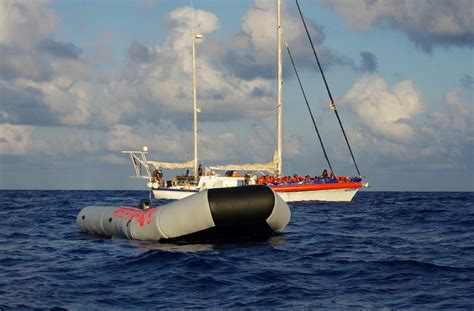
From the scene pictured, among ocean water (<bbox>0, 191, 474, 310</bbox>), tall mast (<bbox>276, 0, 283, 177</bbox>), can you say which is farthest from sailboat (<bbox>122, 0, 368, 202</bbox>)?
ocean water (<bbox>0, 191, 474, 310</bbox>)

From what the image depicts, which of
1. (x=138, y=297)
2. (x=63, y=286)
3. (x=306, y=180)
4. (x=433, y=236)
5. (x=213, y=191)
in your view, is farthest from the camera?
(x=306, y=180)

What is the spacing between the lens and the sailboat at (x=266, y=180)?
44875 mm

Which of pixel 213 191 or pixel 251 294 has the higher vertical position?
pixel 213 191

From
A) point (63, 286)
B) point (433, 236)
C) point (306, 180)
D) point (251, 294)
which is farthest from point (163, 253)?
point (306, 180)

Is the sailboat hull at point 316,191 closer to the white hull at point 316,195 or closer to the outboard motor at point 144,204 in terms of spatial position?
the white hull at point 316,195

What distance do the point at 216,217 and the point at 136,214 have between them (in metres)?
3.91

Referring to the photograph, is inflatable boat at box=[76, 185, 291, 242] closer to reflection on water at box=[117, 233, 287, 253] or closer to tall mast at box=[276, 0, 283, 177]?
reflection on water at box=[117, 233, 287, 253]

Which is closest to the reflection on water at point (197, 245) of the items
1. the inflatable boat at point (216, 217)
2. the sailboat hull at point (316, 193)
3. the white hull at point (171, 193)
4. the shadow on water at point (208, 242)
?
the shadow on water at point (208, 242)

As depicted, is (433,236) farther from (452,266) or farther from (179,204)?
(179,204)

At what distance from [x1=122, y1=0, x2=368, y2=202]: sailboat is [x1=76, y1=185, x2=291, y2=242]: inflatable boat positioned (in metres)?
25.2

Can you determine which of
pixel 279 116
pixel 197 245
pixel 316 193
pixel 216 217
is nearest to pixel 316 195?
pixel 316 193

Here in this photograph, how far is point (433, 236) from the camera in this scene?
2195cm

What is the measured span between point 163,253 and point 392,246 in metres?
6.87

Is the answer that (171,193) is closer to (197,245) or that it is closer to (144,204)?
(144,204)
